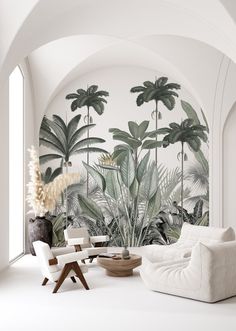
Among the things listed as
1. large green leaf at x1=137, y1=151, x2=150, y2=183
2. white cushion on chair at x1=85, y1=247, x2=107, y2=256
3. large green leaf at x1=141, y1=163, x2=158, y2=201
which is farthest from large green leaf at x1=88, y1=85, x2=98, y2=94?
white cushion on chair at x1=85, y1=247, x2=107, y2=256

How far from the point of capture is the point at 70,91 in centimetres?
1052

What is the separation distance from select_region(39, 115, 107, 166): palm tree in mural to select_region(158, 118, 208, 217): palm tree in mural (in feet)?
4.92

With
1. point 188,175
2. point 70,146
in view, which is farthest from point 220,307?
point 70,146

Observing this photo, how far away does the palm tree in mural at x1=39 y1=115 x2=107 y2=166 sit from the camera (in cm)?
1047

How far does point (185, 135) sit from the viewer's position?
34.4ft

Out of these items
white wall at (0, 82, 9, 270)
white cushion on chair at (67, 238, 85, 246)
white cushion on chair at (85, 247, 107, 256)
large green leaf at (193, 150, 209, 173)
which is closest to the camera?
white wall at (0, 82, 9, 270)

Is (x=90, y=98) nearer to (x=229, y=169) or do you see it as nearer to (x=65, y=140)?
(x=65, y=140)

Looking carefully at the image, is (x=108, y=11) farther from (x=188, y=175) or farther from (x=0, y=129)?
(x=188, y=175)

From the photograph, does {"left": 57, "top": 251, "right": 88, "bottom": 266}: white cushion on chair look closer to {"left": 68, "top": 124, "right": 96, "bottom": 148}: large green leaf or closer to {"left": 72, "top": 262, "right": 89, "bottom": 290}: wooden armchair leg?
{"left": 72, "top": 262, "right": 89, "bottom": 290}: wooden armchair leg

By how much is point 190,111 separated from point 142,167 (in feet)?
5.49

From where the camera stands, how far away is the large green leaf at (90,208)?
34.5ft

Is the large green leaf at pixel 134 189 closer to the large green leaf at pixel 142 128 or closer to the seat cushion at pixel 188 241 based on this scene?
the large green leaf at pixel 142 128

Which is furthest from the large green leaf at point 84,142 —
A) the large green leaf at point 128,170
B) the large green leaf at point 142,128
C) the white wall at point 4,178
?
the white wall at point 4,178

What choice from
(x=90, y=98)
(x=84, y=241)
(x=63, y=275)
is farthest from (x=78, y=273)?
(x=90, y=98)
